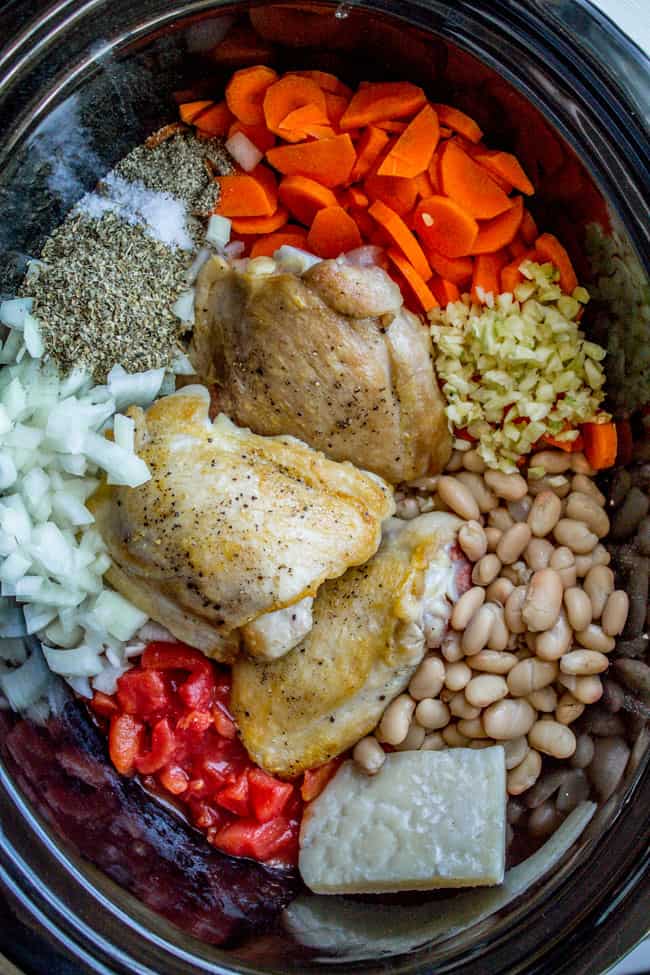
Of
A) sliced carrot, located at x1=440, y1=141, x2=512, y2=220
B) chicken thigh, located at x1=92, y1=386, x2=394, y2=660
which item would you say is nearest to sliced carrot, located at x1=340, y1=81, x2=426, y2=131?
sliced carrot, located at x1=440, y1=141, x2=512, y2=220

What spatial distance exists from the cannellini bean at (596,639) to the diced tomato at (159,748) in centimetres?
110

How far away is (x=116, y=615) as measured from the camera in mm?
2400

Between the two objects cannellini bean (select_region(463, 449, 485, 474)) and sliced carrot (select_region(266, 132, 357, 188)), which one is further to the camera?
cannellini bean (select_region(463, 449, 485, 474))

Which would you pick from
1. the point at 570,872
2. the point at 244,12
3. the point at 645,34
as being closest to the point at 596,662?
the point at 570,872

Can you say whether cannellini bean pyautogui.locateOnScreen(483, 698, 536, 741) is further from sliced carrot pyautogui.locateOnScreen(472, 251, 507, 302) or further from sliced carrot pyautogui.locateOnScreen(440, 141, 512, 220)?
sliced carrot pyautogui.locateOnScreen(440, 141, 512, 220)

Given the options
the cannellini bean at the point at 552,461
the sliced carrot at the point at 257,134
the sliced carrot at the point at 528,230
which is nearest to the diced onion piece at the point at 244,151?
the sliced carrot at the point at 257,134

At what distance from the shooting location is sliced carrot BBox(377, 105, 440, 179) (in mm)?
2371

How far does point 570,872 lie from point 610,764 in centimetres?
27

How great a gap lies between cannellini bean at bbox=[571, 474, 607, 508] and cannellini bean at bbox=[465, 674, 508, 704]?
53 centimetres

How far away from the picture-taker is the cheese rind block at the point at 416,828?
2.31 m

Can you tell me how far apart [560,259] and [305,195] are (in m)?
0.69

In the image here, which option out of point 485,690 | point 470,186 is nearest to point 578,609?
point 485,690

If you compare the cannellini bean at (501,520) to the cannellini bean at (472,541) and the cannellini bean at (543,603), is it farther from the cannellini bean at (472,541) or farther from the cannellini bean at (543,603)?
the cannellini bean at (543,603)

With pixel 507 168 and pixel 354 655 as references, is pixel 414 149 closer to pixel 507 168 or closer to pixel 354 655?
pixel 507 168
